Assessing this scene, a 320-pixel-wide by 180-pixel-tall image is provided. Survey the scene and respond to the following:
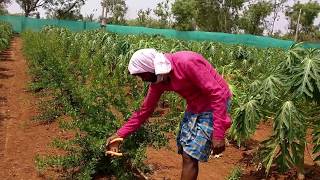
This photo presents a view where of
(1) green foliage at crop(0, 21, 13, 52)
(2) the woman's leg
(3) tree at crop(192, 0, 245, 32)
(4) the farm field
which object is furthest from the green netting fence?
(2) the woman's leg

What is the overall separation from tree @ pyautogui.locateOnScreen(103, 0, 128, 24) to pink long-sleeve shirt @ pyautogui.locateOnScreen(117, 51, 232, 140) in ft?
146

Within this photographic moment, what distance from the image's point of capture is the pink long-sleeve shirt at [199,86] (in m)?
3.20

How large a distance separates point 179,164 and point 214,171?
0.39 meters

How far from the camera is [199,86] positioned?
326cm

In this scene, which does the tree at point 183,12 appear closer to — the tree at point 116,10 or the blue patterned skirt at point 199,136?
the tree at point 116,10

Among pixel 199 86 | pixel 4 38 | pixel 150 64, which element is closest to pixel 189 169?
pixel 199 86

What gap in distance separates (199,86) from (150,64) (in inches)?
14.1

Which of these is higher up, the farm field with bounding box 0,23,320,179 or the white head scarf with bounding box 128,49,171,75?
the white head scarf with bounding box 128,49,171,75

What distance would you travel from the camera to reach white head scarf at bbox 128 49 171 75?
3.20 meters

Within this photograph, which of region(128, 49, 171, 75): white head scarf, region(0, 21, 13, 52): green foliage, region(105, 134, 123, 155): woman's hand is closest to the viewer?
region(128, 49, 171, 75): white head scarf

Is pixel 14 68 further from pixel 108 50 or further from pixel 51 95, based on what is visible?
pixel 51 95

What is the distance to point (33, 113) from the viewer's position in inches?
325

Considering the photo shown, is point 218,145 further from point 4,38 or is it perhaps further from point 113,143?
point 4,38

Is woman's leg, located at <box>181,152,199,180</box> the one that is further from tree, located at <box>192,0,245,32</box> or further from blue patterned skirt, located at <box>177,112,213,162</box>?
tree, located at <box>192,0,245,32</box>
